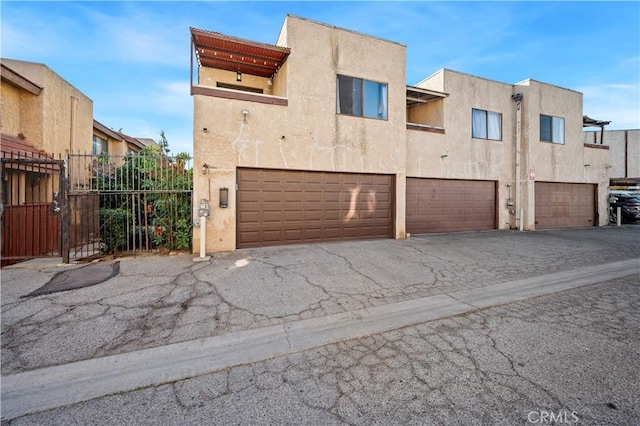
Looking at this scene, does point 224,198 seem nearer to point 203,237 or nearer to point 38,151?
point 203,237

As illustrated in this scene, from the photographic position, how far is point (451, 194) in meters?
11.2

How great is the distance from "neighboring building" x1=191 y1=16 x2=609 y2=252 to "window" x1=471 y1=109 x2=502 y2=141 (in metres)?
0.05

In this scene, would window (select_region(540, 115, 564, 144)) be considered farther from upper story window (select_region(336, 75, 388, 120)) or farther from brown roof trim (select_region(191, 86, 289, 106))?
brown roof trim (select_region(191, 86, 289, 106))

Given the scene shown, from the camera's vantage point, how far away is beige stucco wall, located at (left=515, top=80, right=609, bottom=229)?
12289 mm

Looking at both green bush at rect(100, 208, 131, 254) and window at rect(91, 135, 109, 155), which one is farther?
window at rect(91, 135, 109, 155)

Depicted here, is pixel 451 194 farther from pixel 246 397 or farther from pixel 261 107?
pixel 246 397

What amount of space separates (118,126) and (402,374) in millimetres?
21594

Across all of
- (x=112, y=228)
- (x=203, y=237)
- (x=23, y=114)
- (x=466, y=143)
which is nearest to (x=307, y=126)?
(x=203, y=237)

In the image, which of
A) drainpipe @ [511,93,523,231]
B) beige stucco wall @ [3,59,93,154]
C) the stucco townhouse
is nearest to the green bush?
the stucco townhouse

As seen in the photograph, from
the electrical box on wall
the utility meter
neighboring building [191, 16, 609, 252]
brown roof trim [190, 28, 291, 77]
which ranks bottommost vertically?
the utility meter

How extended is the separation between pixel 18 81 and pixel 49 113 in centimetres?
141

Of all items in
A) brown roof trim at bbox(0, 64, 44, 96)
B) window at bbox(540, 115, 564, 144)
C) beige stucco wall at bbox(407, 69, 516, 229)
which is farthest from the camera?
window at bbox(540, 115, 564, 144)

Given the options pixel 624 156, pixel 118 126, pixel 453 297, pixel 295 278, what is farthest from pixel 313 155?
pixel 624 156

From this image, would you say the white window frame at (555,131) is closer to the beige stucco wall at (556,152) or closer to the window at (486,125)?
the beige stucco wall at (556,152)
